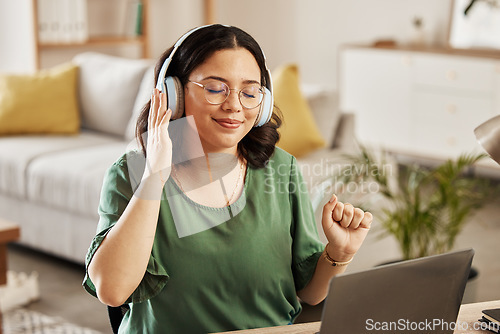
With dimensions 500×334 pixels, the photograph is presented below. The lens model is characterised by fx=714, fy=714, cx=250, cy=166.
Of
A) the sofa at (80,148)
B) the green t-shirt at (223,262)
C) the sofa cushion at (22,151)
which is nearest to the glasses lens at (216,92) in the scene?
the green t-shirt at (223,262)

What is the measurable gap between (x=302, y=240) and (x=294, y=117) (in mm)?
1633

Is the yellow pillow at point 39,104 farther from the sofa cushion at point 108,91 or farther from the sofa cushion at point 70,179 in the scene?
the sofa cushion at point 70,179

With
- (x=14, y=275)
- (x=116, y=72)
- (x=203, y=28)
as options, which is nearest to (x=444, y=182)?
(x=203, y=28)

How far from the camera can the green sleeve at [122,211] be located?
1159mm

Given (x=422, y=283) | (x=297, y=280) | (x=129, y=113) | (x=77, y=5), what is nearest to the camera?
(x=422, y=283)

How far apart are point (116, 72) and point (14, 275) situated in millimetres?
1256

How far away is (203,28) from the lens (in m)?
1.22

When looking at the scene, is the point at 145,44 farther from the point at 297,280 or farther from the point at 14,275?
the point at 297,280

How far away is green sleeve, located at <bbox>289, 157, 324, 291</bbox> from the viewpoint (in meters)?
1.30

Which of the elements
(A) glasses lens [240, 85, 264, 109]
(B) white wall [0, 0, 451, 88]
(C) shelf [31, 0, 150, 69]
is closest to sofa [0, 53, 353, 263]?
(C) shelf [31, 0, 150, 69]

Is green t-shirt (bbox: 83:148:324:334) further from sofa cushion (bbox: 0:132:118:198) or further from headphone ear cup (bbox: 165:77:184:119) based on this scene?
sofa cushion (bbox: 0:132:118:198)

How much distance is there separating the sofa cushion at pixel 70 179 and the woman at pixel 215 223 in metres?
1.73

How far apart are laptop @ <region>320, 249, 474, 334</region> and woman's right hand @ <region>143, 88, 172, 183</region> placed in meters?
0.35

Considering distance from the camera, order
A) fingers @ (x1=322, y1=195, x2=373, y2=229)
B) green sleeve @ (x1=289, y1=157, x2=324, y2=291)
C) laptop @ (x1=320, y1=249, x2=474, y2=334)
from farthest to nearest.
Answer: green sleeve @ (x1=289, y1=157, x2=324, y2=291), fingers @ (x1=322, y1=195, x2=373, y2=229), laptop @ (x1=320, y1=249, x2=474, y2=334)
